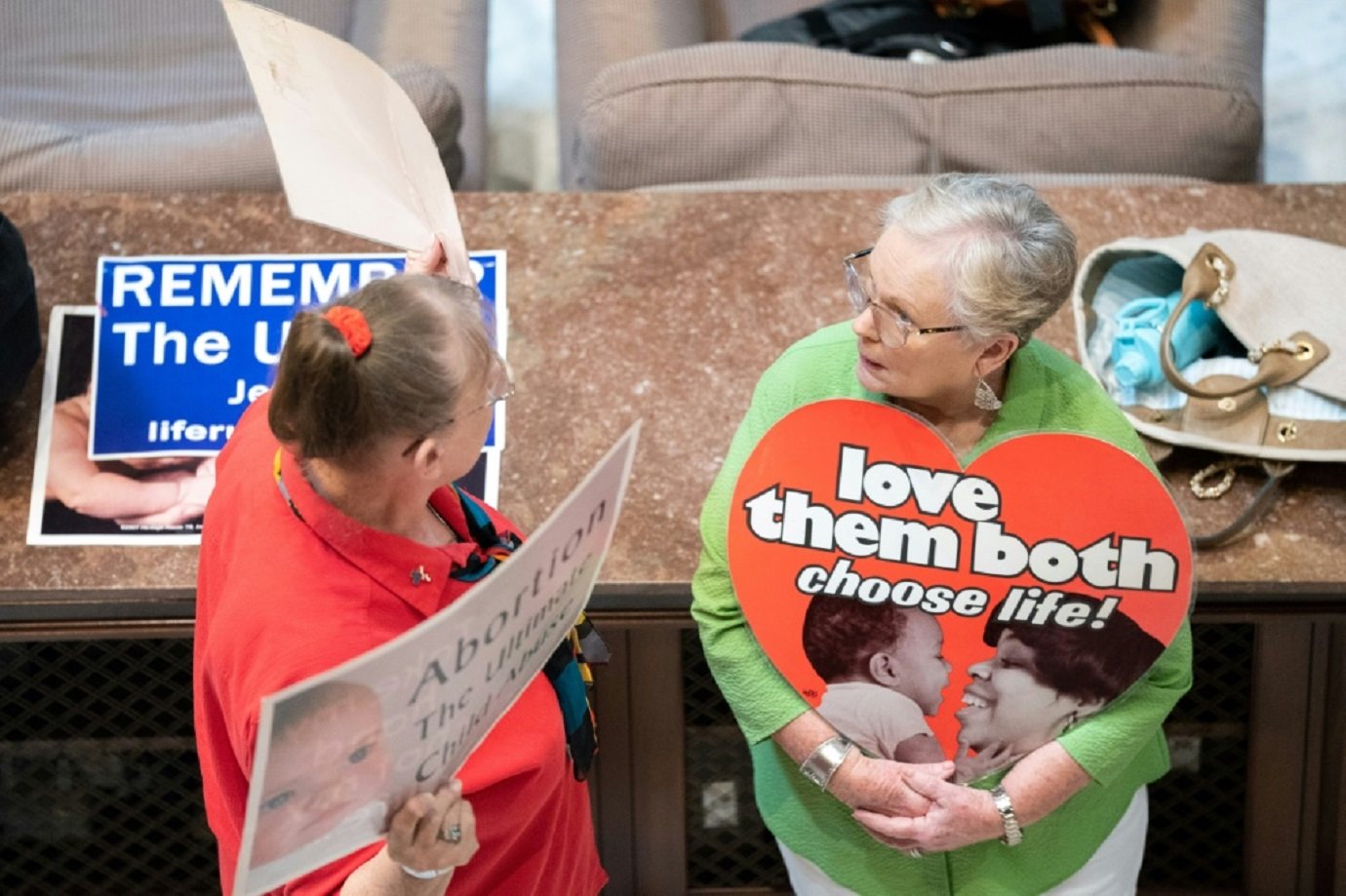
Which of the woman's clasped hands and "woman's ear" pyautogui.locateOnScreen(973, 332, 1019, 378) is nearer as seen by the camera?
"woman's ear" pyautogui.locateOnScreen(973, 332, 1019, 378)

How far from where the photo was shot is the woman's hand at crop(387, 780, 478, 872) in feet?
3.93

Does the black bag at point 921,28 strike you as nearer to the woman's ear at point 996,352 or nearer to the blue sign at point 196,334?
the blue sign at point 196,334

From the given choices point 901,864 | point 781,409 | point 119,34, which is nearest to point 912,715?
point 901,864

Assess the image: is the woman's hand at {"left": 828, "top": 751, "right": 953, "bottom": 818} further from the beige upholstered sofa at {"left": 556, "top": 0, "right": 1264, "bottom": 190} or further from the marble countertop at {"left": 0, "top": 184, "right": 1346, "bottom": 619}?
the beige upholstered sofa at {"left": 556, "top": 0, "right": 1264, "bottom": 190}

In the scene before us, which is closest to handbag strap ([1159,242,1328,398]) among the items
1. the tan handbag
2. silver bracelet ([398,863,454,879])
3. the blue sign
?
the tan handbag

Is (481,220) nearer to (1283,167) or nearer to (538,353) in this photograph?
(538,353)

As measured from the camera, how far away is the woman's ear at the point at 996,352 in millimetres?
1529

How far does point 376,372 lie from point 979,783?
2.69 feet

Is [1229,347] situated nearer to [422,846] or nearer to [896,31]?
[896,31]

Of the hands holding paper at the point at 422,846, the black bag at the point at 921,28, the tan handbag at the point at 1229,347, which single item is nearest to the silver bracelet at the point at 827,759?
the hands holding paper at the point at 422,846

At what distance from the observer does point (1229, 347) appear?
2.08m

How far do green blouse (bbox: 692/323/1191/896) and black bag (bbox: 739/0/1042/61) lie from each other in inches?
49.3

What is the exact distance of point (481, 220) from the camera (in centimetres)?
228

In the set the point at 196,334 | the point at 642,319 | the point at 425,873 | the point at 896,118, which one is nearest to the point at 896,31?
the point at 896,118
